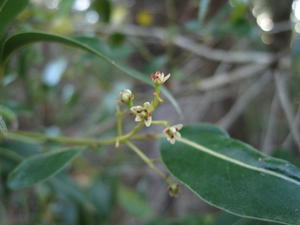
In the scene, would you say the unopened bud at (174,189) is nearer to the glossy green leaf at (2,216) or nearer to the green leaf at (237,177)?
the green leaf at (237,177)

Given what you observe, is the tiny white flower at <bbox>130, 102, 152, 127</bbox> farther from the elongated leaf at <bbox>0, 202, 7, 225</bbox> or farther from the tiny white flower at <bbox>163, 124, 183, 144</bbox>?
the elongated leaf at <bbox>0, 202, 7, 225</bbox>

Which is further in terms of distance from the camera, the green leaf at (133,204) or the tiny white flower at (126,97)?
the green leaf at (133,204)

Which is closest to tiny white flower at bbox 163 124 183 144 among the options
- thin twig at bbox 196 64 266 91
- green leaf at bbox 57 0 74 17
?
green leaf at bbox 57 0 74 17

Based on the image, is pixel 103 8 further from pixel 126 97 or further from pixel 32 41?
pixel 126 97

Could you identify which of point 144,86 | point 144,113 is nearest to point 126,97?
point 144,113

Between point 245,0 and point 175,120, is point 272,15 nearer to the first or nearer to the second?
point 245,0

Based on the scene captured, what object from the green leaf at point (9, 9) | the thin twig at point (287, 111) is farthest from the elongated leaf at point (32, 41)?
the thin twig at point (287, 111)
